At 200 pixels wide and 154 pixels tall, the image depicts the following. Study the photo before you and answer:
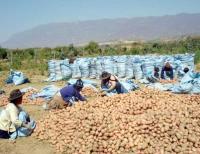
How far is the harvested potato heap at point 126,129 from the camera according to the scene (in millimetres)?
5918

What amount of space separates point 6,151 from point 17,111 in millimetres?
714

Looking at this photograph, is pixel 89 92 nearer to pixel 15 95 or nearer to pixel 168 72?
pixel 168 72

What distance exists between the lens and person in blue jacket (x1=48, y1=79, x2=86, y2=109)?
8.18 meters

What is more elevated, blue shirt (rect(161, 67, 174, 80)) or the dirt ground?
the dirt ground

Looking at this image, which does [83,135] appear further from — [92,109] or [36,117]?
[36,117]

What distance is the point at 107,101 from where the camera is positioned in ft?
26.0

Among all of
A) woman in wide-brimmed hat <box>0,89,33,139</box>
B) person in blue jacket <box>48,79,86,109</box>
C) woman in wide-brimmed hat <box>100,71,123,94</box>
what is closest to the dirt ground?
woman in wide-brimmed hat <box>0,89,33,139</box>

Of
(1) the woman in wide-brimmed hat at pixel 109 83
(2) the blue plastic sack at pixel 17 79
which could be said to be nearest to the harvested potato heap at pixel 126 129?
(1) the woman in wide-brimmed hat at pixel 109 83

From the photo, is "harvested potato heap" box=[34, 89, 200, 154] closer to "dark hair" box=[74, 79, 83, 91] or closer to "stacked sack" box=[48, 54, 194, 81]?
"dark hair" box=[74, 79, 83, 91]

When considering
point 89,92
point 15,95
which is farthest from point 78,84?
point 89,92

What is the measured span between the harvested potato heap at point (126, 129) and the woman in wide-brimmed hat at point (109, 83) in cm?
196

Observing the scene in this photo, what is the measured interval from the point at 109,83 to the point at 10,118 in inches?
141

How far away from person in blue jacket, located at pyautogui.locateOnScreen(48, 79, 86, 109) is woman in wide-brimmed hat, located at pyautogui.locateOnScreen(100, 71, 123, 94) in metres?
1.23

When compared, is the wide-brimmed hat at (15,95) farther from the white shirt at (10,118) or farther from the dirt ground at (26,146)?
the dirt ground at (26,146)
